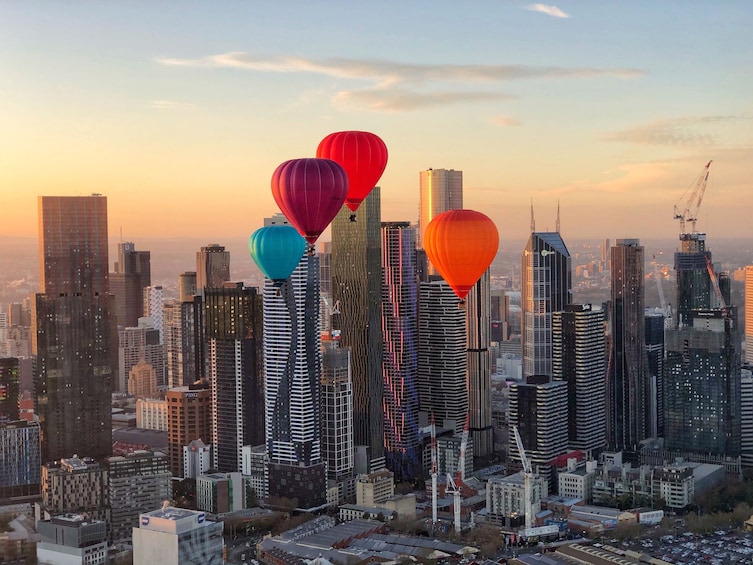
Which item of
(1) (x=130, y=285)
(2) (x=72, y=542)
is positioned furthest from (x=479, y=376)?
(1) (x=130, y=285)

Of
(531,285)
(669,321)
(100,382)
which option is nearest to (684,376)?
(669,321)

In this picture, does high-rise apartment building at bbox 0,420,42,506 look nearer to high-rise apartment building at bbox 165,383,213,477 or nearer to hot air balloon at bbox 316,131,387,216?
high-rise apartment building at bbox 165,383,213,477

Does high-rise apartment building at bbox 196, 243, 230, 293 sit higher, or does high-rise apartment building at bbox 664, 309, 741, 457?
high-rise apartment building at bbox 196, 243, 230, 293

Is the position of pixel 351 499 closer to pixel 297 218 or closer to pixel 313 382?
pixel 313 382

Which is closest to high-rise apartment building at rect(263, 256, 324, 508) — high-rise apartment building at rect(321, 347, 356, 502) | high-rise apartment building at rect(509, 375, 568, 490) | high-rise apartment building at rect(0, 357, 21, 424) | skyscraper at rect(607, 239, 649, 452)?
high-rise apartment building at rect(321, 347, 356, 502)

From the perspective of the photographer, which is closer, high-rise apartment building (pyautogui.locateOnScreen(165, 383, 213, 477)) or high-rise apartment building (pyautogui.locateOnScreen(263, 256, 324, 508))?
high-rise apartment building (pyautogui.locateOnScreen(263, 256, 324, 508))
